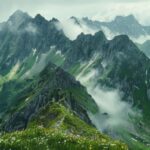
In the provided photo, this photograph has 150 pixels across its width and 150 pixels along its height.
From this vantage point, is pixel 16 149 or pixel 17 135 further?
pixel 17 135

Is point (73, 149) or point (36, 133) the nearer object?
point (73, 149)

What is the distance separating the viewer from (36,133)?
595ft

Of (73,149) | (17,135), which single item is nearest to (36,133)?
(17,135)

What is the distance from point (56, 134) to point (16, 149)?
52.7 ft

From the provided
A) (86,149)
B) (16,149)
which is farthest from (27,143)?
(86,149)

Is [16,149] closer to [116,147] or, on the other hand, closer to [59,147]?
[59,147]

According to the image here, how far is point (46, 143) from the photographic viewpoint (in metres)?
172

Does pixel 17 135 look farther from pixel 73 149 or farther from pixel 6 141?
pixel 73 149

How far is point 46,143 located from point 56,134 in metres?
7.28

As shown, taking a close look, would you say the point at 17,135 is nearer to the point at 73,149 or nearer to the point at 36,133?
the point at 36,133

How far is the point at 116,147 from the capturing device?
562 ft

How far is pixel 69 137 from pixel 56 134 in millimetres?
4585

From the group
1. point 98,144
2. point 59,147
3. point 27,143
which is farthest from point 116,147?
point 27,143

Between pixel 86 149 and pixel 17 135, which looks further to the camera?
pixel 17 135
